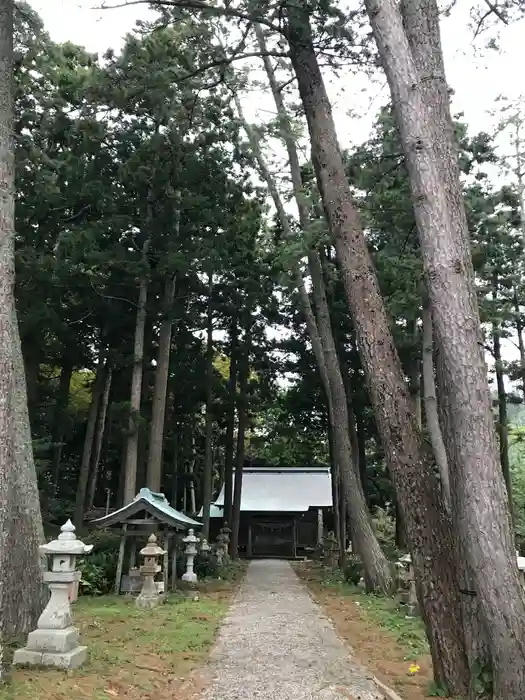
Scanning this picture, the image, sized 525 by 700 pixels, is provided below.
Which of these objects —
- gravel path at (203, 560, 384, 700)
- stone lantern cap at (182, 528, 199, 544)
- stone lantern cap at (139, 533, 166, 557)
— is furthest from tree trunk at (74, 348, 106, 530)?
gravel path at (203, 560, 384, 700)

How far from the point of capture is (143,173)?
41.7 feet

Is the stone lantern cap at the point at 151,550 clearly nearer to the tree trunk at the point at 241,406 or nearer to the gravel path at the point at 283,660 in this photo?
the gravel path at the point at 283,660

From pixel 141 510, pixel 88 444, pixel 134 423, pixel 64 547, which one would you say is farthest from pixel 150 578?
pixel 88 444

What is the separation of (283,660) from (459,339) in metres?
3.79

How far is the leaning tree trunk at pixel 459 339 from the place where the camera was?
3.56 metres

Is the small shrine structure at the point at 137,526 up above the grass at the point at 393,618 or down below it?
above

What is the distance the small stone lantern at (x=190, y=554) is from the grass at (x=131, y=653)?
7.45 ft

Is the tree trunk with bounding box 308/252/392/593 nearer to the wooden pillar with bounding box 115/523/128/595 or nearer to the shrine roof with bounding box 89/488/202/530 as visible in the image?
the shrine roof with bounding box 89/488/202/530

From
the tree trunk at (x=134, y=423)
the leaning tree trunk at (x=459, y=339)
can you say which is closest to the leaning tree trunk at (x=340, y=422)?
the tree trunk at (x=134, y=423)

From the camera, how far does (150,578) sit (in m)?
9.52

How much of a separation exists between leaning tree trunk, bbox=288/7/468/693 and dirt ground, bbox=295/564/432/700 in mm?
567

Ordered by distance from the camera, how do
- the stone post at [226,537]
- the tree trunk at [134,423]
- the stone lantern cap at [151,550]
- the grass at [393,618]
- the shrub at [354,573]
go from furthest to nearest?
1. the stone post at [226,537]
2. the tree trunk at [134,423]
3. the shrub at [354,573]
4. the stone lantern cap at [151,550]
5. the grass at [393,618]

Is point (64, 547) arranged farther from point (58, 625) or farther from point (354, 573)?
point (354, 573)

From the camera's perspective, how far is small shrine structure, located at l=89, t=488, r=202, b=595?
10.4 meters
